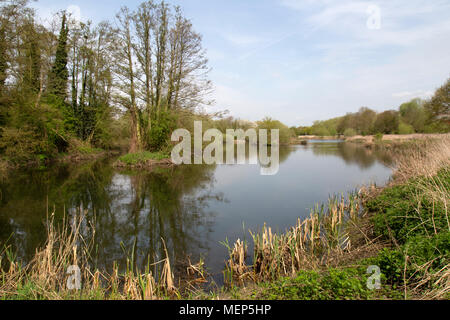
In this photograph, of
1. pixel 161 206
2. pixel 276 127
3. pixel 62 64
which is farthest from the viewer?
pixel 276 127

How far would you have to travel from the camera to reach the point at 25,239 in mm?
5297

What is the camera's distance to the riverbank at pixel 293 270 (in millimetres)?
2689

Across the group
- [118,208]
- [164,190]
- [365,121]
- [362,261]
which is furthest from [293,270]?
[365,121]

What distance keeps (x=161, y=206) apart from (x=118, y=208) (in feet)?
4.31

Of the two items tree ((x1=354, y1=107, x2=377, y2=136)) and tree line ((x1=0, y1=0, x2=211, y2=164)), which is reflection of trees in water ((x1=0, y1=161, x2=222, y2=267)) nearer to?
tree line ((x1=0, y1=0, x2=211, y2=164))

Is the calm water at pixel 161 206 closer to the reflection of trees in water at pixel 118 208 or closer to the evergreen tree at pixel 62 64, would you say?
the reflection of trees in water at pixel 118 208

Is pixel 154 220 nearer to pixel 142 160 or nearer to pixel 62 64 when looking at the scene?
pixel 142 160

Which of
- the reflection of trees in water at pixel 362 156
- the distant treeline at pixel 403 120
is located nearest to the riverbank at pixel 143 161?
the reflection of trees in water at pixel 362 156

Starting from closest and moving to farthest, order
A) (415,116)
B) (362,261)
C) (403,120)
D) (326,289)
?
(326,289)
(362,261)
(415,116)
(403,120)

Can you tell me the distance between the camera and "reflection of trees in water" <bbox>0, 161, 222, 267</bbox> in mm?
5211

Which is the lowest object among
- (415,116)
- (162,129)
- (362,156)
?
(362,156)

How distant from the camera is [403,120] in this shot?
52594 millimetres

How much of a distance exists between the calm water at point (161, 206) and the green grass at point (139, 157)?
2.55 meters
